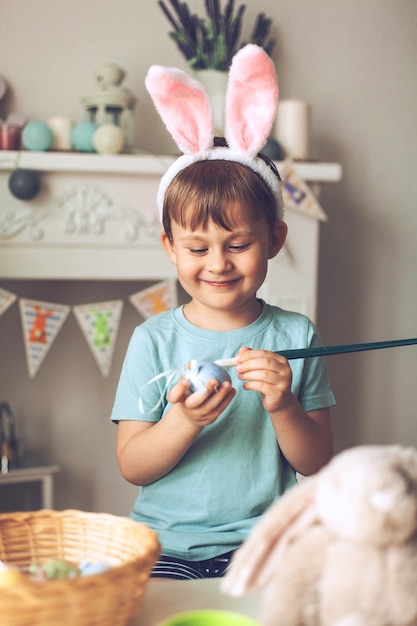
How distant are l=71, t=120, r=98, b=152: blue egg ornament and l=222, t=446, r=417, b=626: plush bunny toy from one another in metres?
1.58

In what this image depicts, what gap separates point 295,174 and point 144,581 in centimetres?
168

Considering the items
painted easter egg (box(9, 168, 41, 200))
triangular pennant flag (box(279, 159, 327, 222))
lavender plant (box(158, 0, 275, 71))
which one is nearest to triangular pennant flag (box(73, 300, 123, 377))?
painted easter egg (box(9, 168, 41, 200))

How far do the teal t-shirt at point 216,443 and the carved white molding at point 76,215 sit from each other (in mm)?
851

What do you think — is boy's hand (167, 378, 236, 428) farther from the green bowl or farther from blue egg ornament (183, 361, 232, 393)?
the green bowl

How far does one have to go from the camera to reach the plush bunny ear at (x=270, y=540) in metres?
0.52

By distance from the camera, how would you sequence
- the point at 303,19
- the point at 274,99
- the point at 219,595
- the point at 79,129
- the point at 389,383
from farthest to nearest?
1. the point at 389,383
2. the point at 303,19
3. the point at 79,129
4. the point at 274,99
5. the point at 219,595

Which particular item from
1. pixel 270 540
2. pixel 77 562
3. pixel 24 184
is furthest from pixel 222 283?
pixel 24 184

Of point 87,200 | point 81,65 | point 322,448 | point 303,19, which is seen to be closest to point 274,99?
point 322,448

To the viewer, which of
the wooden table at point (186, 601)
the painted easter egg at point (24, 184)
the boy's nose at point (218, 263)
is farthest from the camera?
the painted easter egg at point (24, 184)

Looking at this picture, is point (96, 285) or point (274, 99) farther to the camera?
point (96, 285)

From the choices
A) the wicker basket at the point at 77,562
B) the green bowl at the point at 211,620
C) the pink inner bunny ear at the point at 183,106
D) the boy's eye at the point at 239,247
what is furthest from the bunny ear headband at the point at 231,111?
the green bowl at the point at 211,620

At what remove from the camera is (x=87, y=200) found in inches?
78.6

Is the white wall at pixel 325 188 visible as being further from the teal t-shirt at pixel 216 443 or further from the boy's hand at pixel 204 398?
the boy's hand at pixel 204 398

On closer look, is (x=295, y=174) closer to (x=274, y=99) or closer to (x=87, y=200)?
(x=87, y=200)
